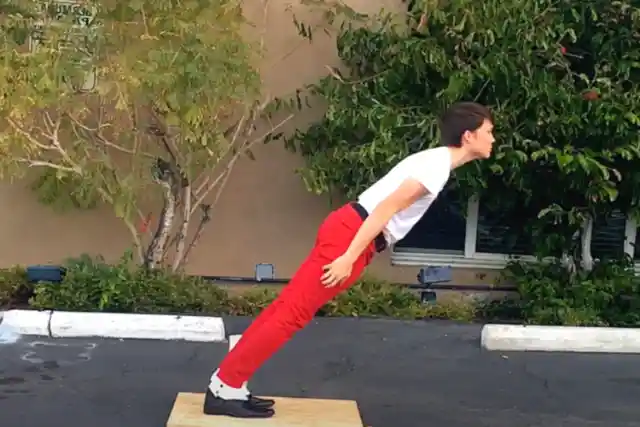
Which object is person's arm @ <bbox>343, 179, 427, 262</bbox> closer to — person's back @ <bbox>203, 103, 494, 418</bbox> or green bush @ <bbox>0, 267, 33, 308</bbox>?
person's back @ <bbox>203, 103, 494, 418</bbox>

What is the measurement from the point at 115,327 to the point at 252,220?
197 cm

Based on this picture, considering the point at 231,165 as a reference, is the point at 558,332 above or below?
below

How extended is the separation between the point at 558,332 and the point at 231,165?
114 inches

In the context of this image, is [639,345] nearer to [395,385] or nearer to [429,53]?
[395,385]

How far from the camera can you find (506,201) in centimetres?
795

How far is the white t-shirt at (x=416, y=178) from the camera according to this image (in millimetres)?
4250

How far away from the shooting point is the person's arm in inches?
165

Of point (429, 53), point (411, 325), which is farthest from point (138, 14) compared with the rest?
point (411, 325)

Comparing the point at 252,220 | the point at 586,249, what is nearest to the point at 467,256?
the point at 586,249

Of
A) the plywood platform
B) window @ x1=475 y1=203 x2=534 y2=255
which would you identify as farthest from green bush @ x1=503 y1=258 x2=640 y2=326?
the plywood platform

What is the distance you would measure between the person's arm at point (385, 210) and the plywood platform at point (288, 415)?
0.91 meters

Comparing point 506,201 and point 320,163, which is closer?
point 320,163

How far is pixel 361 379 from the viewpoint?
5930mm

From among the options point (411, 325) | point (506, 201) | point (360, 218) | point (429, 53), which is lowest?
point (411, 325)
